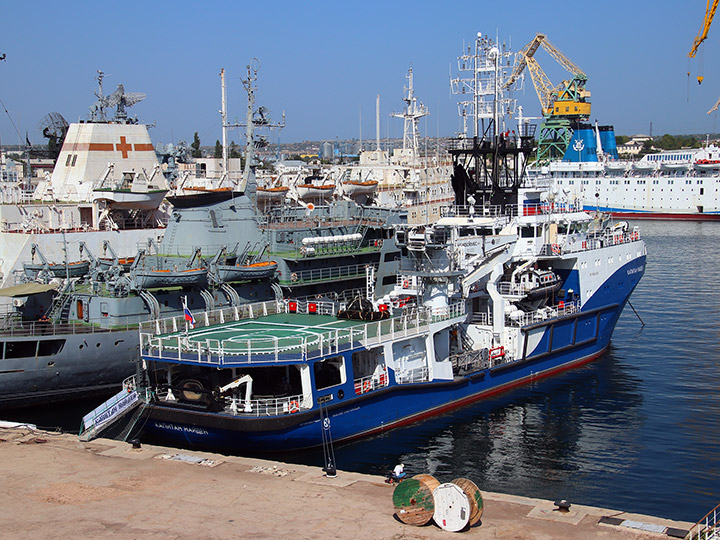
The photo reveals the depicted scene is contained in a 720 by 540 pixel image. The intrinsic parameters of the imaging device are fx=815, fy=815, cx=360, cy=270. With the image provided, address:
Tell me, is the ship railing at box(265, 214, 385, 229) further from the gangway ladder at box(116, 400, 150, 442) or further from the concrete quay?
the concrete quay

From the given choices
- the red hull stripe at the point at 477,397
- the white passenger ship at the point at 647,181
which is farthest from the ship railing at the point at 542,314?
the white passenger ship at the point at 647,181

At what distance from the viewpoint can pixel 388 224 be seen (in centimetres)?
3831

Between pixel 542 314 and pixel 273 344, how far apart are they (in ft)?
41.1

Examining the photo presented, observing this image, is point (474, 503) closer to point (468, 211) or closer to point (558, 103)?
point (468, 211)

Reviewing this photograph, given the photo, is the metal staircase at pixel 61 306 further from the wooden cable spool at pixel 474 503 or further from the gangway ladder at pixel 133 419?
the wooden cable spool at pixel 474 503

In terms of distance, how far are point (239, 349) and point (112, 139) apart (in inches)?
1038

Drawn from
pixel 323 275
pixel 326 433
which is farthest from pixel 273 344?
pixel 323 275

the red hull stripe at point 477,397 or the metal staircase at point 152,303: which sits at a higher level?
the metal staircase at point 152,303

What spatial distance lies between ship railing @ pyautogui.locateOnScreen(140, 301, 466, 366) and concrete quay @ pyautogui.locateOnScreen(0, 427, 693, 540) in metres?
2.65

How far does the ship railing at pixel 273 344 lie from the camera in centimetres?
2125

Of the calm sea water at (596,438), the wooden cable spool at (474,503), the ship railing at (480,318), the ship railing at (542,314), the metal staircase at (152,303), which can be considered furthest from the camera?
the ship railing at (480,318)

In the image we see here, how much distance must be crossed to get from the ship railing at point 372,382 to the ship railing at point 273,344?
1.00 m

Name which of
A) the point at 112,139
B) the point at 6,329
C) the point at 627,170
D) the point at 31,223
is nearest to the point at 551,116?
the point at 627,170

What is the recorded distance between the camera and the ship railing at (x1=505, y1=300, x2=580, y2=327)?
29578 millimetres
